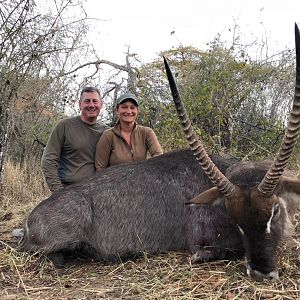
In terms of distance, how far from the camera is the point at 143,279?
415 cm

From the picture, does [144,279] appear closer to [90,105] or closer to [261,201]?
[261,201]

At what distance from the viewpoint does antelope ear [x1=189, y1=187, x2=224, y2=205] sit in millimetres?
4121

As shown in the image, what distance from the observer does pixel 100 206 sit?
5.00 meters

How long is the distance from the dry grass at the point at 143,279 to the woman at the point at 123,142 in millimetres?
1538

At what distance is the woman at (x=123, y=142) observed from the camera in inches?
239

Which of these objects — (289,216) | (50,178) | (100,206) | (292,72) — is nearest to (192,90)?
(292,72)

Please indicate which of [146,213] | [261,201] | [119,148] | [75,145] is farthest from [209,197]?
[75,145]

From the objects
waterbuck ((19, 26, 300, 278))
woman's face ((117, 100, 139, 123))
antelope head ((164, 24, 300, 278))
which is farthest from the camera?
woman's face ((117, 100, 139, 123))

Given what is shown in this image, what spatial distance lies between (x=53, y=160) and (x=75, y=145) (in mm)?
333

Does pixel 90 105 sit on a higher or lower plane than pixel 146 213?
higher

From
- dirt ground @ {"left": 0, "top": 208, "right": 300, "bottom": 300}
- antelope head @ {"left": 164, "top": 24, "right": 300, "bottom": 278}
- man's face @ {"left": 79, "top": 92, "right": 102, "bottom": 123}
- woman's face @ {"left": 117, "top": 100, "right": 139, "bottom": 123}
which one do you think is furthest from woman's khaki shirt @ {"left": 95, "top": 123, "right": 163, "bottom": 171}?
antelope head @ {"left": 164, "top": 24, "right": 300, "bottom": 278}

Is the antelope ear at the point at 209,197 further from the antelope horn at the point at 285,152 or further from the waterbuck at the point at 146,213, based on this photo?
the antelope horn at the point at 285,152

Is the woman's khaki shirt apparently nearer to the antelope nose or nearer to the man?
the man

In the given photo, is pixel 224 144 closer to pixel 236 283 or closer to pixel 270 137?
pixel 270 137
